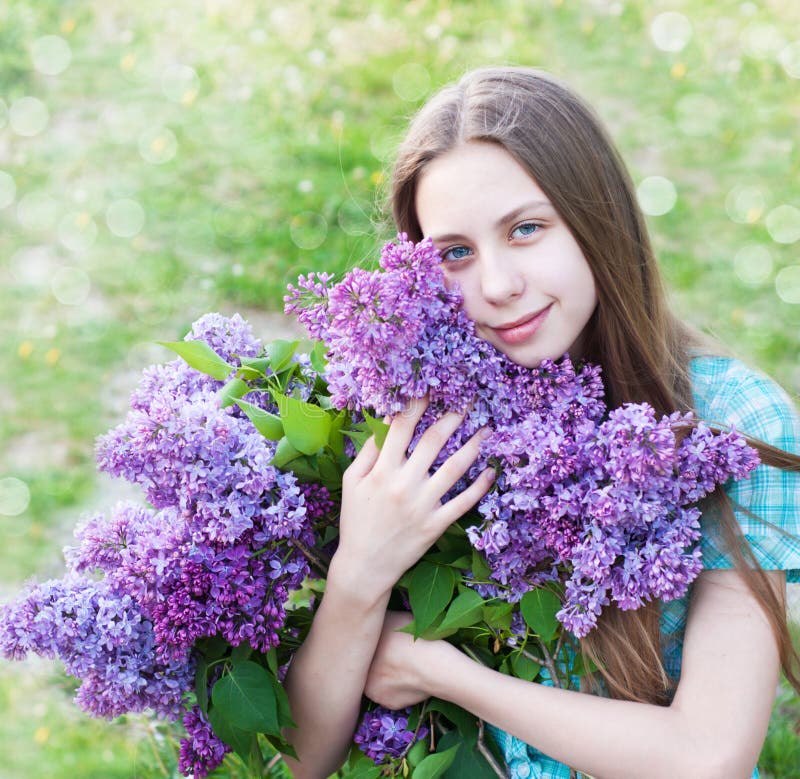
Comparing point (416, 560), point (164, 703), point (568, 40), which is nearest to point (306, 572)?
point (416, 560)

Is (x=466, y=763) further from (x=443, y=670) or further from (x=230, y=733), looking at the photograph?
(x=230, y=733)

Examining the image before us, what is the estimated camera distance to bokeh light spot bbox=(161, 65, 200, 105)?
5.49 meters

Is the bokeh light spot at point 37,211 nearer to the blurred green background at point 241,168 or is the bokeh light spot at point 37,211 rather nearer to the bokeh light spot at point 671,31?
the blurred green background at point 241,168

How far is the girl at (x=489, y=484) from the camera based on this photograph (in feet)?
5.49

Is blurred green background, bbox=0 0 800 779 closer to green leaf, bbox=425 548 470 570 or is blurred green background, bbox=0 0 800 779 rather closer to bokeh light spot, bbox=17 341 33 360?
bokeh light spot, bbox=17 341 33 360

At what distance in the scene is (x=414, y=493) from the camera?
175 centimetres

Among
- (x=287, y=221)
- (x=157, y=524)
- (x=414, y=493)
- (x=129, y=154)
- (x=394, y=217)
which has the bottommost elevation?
(x=157, y=524)

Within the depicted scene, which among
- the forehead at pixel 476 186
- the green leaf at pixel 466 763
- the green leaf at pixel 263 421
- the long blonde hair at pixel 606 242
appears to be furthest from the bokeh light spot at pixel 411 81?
the green leaf at pixel 466 763

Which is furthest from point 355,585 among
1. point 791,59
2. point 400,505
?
point 791,59

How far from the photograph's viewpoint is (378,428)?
176 centimetres

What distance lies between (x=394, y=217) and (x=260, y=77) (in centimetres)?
383

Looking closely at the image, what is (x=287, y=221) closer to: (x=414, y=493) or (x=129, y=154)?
(x=129, y=154)

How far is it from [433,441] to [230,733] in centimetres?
58

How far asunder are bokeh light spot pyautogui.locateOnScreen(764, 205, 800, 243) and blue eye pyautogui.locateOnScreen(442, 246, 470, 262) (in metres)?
3.33
